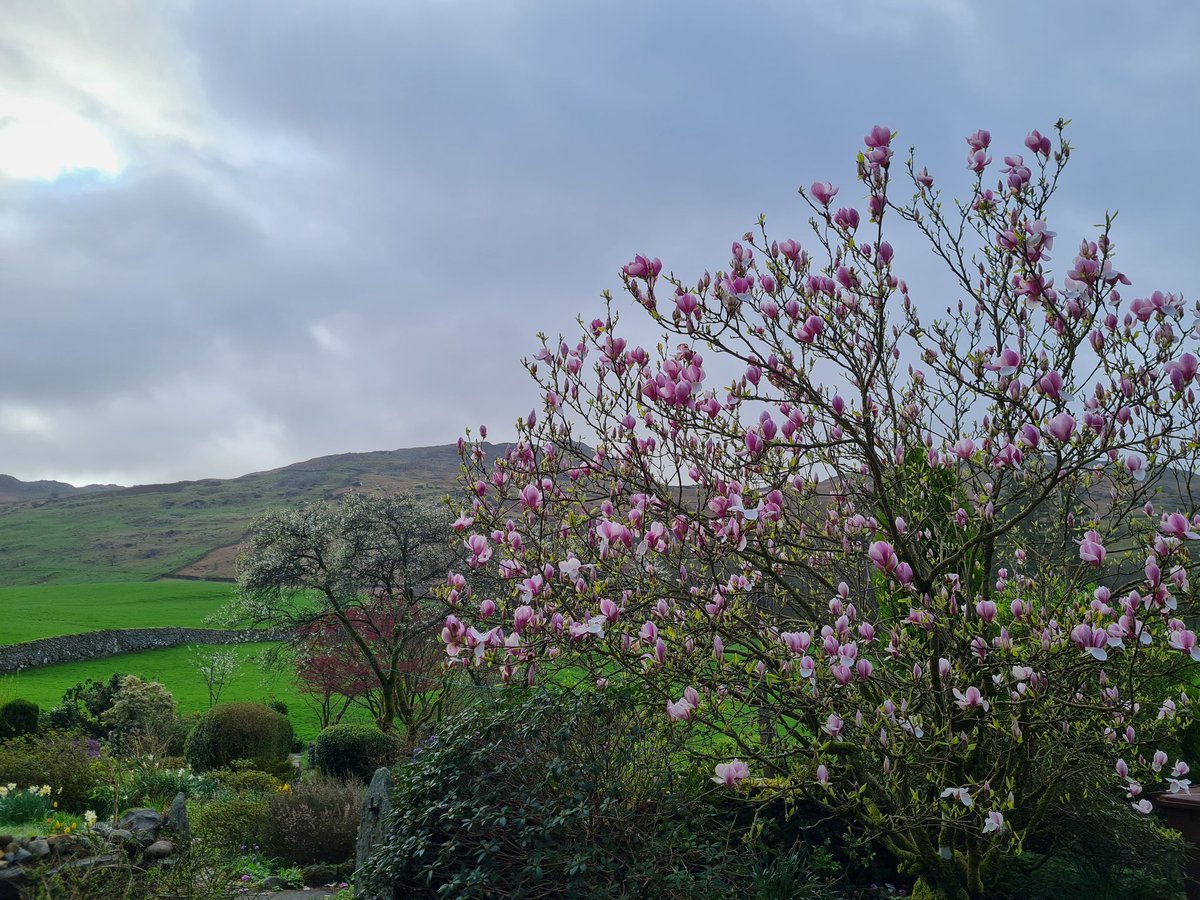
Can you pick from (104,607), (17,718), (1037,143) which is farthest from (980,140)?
(104,607)

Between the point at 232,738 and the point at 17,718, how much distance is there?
172 inches

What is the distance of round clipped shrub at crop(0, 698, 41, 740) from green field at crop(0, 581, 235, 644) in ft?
64.5

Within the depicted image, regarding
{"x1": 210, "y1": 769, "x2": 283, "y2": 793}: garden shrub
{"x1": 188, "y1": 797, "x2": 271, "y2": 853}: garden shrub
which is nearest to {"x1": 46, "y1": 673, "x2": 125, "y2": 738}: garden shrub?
{"x1": 210, "y1": 769, "x2": 283, "y2": 793}: garden shrub

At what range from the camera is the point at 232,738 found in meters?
15.1

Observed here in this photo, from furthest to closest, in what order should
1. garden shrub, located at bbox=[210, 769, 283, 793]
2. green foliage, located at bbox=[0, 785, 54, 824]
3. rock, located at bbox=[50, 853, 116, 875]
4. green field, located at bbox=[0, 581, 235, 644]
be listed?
green field, located at bbox=[0, 581, 235, 644]
garden shrub, located at bbox=[210, 769, 283, 793]
green foliage, located at bbox=[0, 785, 54, 824]
rock, located at bbox=[50, 853, 116, 875]

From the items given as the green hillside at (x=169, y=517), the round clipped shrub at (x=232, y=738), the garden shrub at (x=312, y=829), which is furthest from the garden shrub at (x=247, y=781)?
the green hillside at (x=169, y=517)

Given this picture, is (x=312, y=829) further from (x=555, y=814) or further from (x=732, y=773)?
A: (x=732, y=773)

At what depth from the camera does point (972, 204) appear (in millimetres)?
5070

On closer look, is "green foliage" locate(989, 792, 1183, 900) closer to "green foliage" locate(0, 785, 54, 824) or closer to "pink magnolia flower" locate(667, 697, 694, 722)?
"pink magnolia flower" locate(667, 697, 694, 722)

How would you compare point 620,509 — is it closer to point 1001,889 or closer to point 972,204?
point 972,204

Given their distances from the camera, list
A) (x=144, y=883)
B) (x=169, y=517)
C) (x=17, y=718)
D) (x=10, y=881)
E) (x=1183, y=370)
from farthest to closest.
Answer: (x=169, y=517)
(x=17, y=718)
(x=10, y=881)
(x=144, y=883)
(x=1183, y=370)

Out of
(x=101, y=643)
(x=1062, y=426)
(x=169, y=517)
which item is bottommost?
(x=101, y=643)

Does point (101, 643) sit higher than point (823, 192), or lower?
lower

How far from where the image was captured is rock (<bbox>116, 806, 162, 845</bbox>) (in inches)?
321
